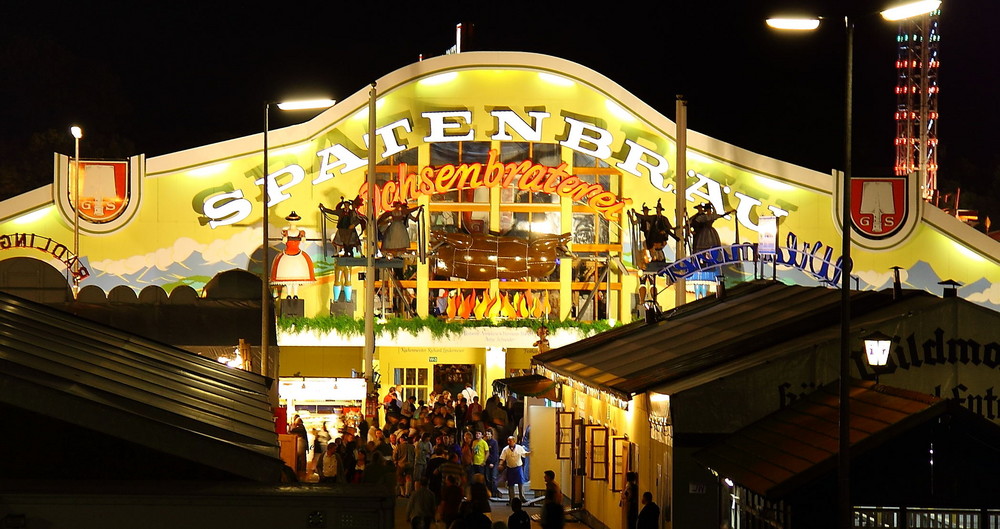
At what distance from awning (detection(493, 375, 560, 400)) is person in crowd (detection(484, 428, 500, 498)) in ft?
6.83

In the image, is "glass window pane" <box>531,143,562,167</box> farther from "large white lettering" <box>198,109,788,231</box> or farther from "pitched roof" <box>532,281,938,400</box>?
"pitched roof" <box>532,281,938,400</box>

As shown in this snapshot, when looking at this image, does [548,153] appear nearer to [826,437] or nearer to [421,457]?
[421,457]

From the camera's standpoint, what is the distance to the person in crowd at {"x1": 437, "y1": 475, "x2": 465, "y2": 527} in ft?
65.6

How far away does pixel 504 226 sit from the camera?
42906 mm

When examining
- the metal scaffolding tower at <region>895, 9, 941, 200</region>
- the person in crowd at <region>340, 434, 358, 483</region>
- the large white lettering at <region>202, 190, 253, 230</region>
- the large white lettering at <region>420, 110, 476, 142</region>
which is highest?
the metal scaffolding tower at <region>895, 9, 941, 200</region>

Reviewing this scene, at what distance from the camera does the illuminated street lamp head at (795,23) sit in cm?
1658

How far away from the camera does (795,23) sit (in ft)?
54.6

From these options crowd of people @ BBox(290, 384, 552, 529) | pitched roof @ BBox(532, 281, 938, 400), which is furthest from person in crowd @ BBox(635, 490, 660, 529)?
crowd of people @ BBox(290, 384, 552, 529)

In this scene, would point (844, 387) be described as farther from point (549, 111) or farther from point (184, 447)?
point (549, 111)

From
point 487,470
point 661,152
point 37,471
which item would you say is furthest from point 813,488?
point 661,152

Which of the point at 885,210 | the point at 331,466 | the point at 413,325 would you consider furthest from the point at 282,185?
the point at 331,466

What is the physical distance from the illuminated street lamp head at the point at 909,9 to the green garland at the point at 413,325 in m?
24.7

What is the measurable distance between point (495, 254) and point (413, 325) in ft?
12.0

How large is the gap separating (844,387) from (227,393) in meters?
6.80
